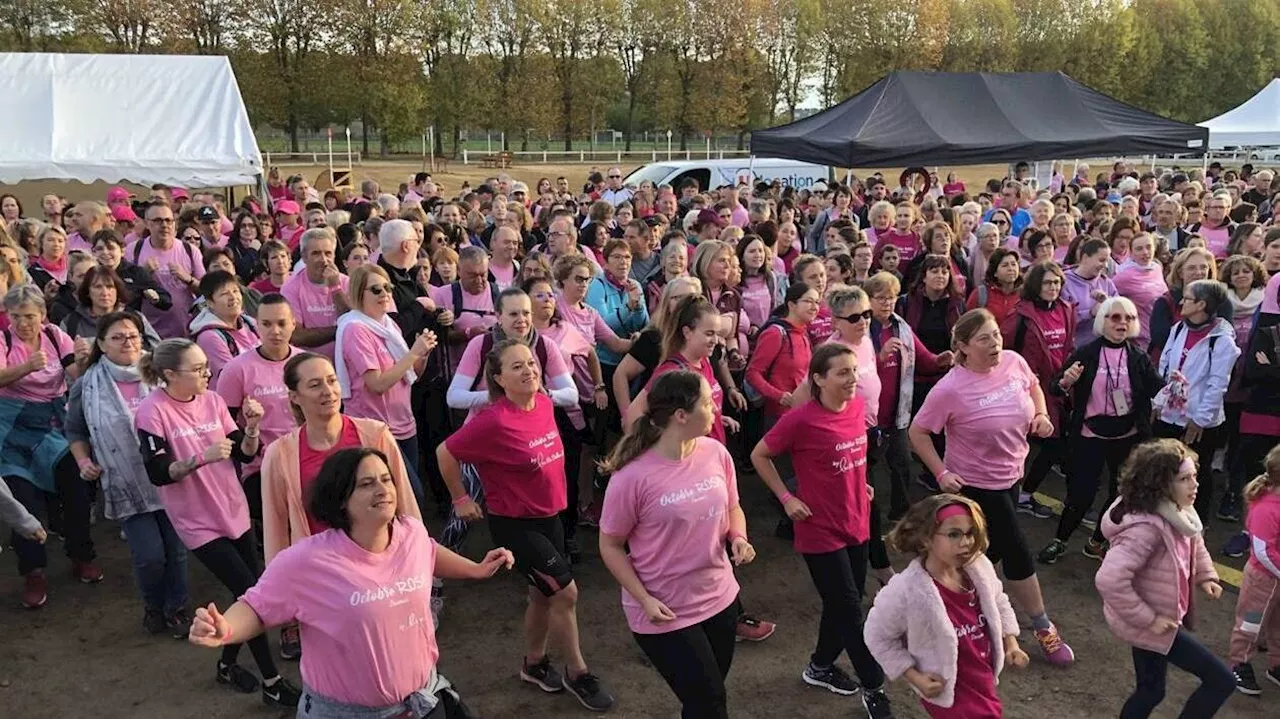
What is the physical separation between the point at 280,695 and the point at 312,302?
271 cm

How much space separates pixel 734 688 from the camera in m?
4.45

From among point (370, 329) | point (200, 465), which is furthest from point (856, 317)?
point (200, 465)

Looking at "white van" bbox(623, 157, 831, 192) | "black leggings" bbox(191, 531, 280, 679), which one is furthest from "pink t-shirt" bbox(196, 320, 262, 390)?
"white van" bbox(623, 157, 831, 192)

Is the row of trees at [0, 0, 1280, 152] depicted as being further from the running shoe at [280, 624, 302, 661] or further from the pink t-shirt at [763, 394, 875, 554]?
the pink t-shirt at [763, 394, 875, 554]

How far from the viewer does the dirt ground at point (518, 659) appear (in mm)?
4316

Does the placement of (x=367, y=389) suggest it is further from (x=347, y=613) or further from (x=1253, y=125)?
(x=1253, y=125)

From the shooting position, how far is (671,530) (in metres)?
3.39

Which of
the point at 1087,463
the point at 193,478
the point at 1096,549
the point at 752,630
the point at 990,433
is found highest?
the point at 990,433

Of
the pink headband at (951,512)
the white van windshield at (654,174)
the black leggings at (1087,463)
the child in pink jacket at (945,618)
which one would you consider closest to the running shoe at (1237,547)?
the black leggings at (1087,463)

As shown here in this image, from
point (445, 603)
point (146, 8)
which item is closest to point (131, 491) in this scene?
point (445, 603)

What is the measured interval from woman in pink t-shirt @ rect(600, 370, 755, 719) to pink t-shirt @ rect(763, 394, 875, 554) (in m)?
0.75

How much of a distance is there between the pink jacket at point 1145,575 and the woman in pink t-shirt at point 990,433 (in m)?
0.83

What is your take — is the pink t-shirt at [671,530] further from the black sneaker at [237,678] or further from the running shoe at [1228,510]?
the running shoe at [1228,510]

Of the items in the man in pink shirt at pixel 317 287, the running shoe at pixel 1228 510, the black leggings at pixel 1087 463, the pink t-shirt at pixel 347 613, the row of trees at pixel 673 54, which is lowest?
the running shoe at pixel 1228 510
